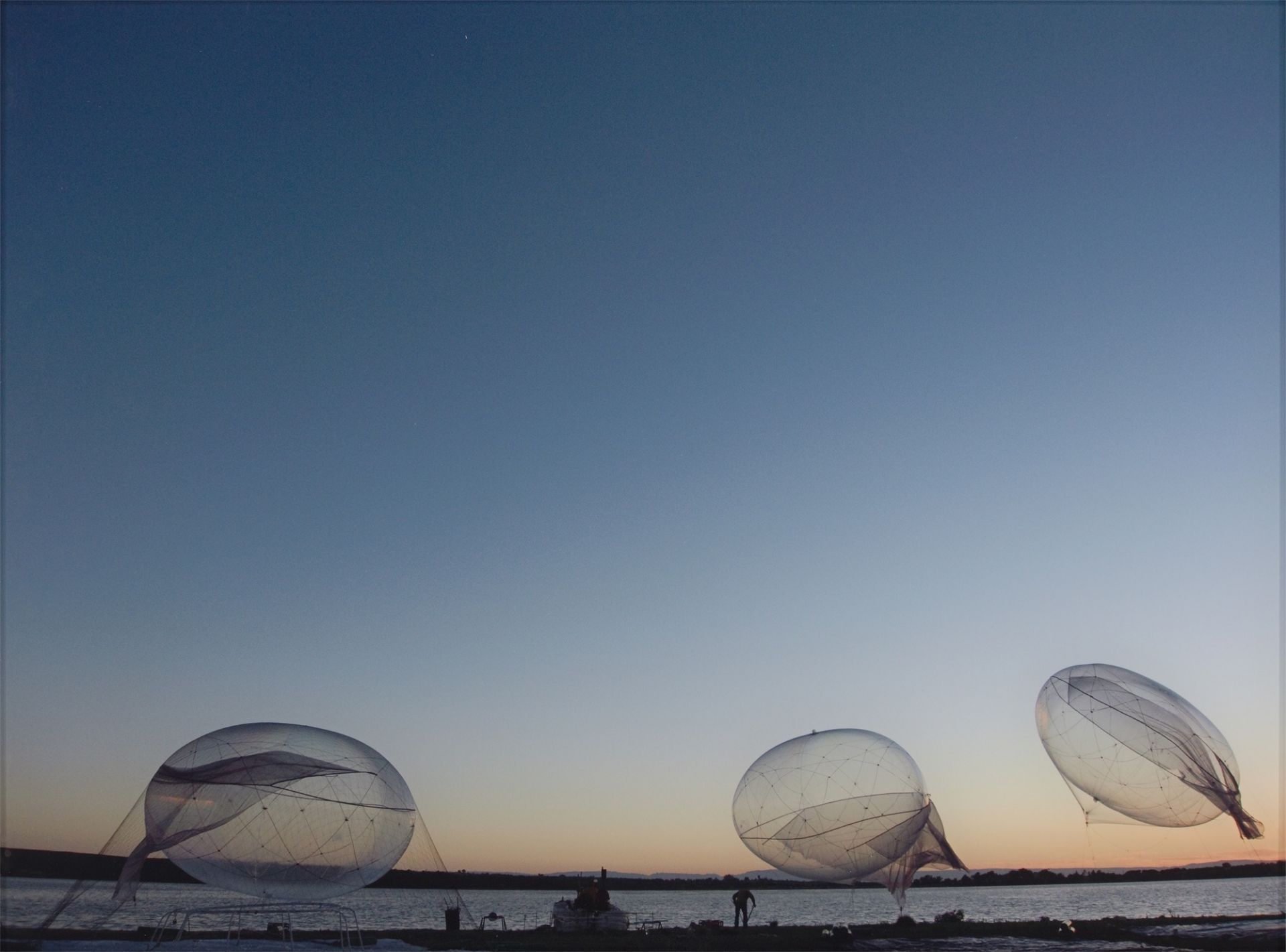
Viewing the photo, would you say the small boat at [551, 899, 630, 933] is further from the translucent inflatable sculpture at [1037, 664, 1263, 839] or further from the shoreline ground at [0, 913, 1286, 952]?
the translucent inflatable sculpture at [1037, 664, 1263, 839]

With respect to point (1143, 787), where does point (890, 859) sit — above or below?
below

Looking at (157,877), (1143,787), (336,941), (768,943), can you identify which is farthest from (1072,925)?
(157,877)

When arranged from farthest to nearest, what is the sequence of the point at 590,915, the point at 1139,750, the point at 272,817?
the point at 590,915 → the point at 1139,750 → the point at 272,817

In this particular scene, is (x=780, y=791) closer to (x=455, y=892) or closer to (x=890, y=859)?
(x=890, y=859)

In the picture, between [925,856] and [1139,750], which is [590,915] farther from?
[1139,750]

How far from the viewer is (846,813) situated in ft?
122

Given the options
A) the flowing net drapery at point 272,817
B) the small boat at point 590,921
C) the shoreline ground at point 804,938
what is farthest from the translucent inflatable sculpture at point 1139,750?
the flowing net drapery at point 272,817

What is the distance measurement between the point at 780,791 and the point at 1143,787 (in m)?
13.9

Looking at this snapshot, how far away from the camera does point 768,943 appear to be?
31.9 meters

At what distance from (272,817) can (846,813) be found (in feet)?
72.7

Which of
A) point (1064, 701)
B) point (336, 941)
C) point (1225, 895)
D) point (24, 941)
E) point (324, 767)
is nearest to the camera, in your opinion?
point (24, 941)

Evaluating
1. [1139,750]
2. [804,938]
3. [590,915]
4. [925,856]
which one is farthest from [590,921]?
[1139,750]

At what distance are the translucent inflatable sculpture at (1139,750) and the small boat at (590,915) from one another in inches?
751

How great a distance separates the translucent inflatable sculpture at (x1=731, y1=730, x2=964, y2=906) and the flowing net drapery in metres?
Result: 17.1
